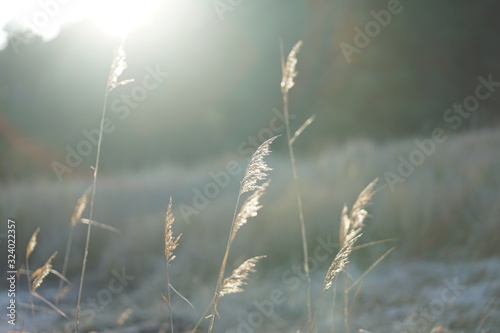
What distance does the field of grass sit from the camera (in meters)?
3.17

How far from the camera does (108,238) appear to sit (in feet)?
16.4

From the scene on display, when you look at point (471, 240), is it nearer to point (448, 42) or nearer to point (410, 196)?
point (410, 196)

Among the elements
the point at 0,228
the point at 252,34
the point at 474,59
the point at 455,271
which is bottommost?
the point at 455,271

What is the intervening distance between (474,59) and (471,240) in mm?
9931

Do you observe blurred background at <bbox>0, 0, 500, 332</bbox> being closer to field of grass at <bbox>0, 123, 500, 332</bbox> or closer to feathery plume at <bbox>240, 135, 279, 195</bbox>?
field of grass at <bbox>0, 123, 500, 332</bbox>

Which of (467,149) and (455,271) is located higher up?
(467,149)

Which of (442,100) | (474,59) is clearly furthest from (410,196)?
(474,59)

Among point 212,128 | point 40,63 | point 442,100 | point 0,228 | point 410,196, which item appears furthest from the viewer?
point 40,63

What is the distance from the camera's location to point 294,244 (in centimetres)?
459

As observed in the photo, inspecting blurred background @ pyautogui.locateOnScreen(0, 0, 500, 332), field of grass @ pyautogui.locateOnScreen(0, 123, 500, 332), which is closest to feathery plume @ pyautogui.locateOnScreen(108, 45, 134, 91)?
field of grass @ pyautogui.locateOnScreen(0, 123, 500, 332)

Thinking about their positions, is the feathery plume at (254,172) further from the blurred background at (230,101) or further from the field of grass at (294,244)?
the blurred background at (230,101)

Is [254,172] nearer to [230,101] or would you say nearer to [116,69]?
[116,69]

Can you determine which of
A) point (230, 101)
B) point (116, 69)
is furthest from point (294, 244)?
point (230, 101)

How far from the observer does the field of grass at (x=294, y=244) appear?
317 centimetres
